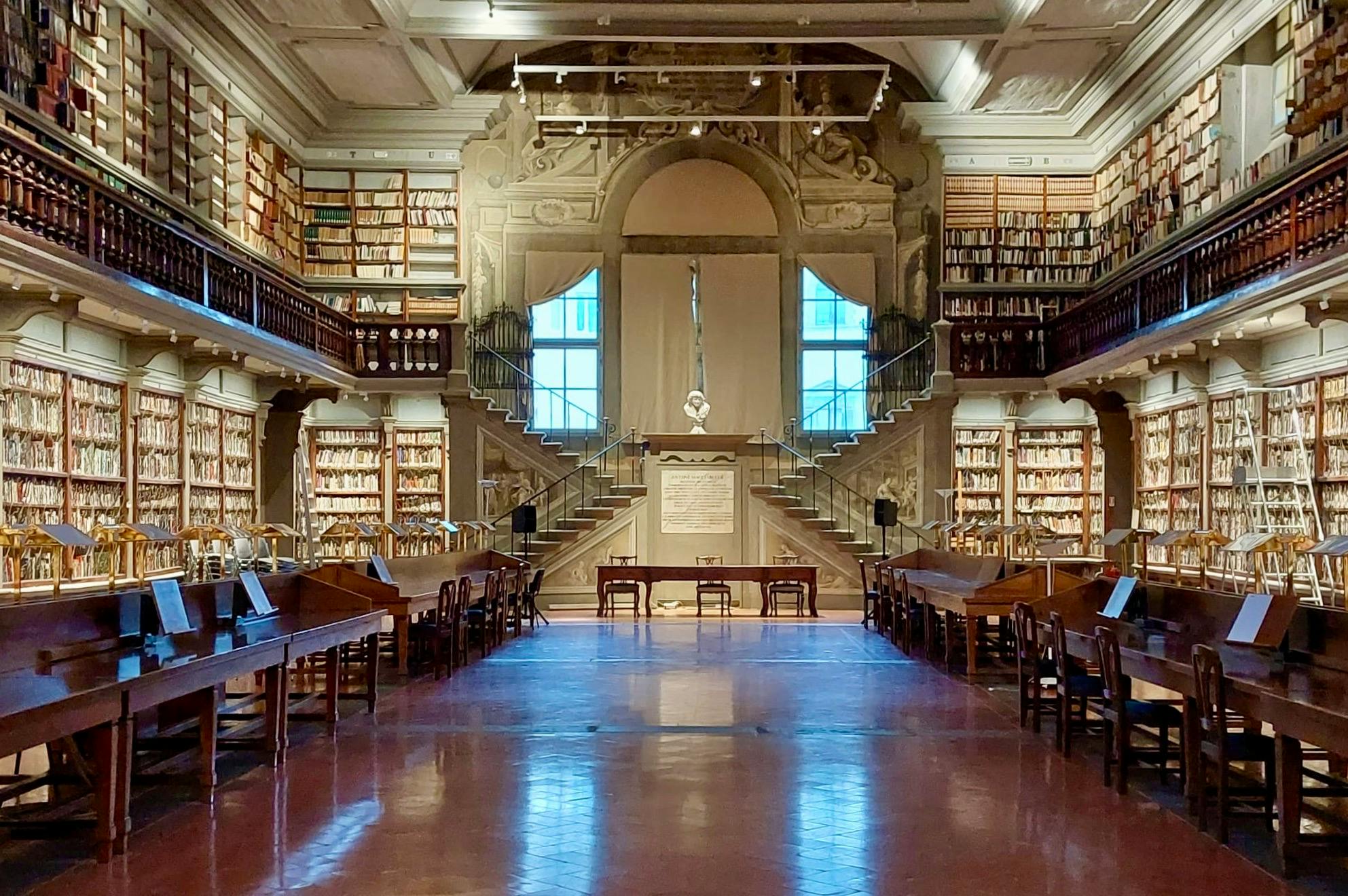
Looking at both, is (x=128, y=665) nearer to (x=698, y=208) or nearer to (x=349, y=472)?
(x=349, y=472)

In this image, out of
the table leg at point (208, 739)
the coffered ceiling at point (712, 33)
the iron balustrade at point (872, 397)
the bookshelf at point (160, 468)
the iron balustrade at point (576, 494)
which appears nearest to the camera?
the table leg at point (208, 739)

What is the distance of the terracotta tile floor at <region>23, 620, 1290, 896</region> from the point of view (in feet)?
13.5

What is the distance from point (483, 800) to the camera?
5238 millimetres

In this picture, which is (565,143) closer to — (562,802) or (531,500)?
(531,500)

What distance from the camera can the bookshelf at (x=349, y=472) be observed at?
16359 mm

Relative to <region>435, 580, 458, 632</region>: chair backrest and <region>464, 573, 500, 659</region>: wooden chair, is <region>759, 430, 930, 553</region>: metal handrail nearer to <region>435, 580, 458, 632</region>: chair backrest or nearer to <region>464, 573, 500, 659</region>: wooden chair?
<region>464, 573, 500, 659</region>: wooden chair

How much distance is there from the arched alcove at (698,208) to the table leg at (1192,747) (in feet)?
45.7

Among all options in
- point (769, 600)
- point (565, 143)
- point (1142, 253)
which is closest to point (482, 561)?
point (769, 600)

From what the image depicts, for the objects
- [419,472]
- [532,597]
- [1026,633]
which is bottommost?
[532,597]

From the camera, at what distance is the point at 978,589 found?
9.35 meters

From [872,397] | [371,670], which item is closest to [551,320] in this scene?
[872,397]

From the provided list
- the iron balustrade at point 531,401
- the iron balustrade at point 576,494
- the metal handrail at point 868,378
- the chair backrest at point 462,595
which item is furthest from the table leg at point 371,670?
the metal handrail at point 868,378

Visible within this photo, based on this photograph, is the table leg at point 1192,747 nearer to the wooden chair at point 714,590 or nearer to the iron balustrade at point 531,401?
→ the wooden chair at point 714,590

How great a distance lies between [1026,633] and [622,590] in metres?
8.18
